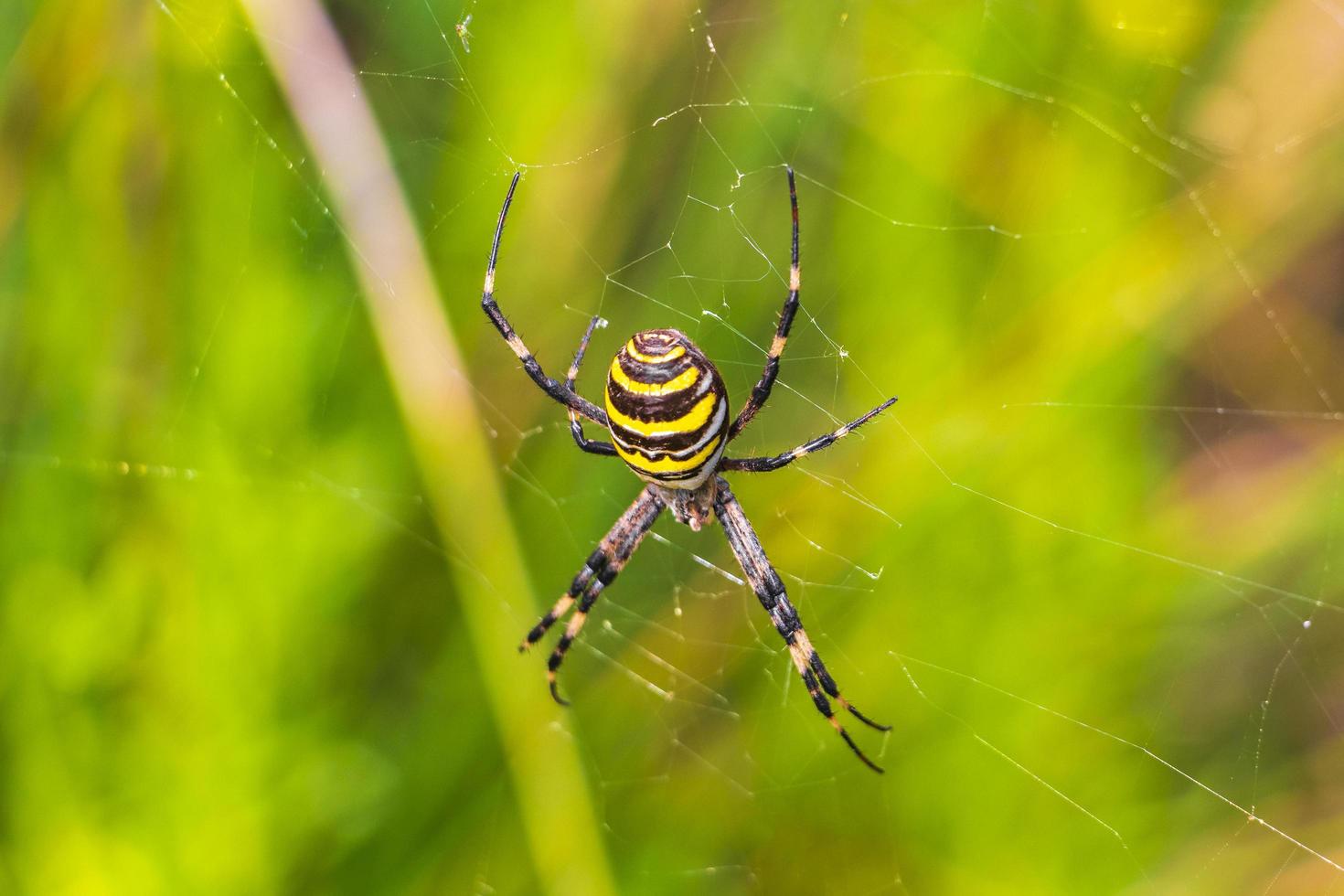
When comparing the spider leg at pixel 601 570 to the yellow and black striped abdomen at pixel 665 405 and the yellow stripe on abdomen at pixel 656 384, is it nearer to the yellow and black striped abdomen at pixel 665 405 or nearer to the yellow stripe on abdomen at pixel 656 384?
the yellow and black striped abdomen at pixel 665 405

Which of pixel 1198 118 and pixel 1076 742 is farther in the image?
pixel 1198 118

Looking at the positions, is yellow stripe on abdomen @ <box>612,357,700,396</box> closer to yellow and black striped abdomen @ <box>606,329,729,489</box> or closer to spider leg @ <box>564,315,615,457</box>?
yellow and black striped abdomen @ <box>606,329,729,489</box>

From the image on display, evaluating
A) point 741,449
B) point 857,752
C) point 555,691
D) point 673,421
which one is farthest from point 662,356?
point 555,691

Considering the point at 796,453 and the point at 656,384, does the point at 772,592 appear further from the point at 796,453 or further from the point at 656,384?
the point at 656,384

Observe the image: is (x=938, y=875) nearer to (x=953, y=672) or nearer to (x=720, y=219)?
(x=953, y=672)

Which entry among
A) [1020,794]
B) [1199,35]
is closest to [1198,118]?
[1199,35]

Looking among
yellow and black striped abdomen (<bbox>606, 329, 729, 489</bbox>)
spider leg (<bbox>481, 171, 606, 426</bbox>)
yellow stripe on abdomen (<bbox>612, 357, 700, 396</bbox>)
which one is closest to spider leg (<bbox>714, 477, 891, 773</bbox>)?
yellow and black striped abdomen (<bbox>606, 329, 729, 489</bbox>)
